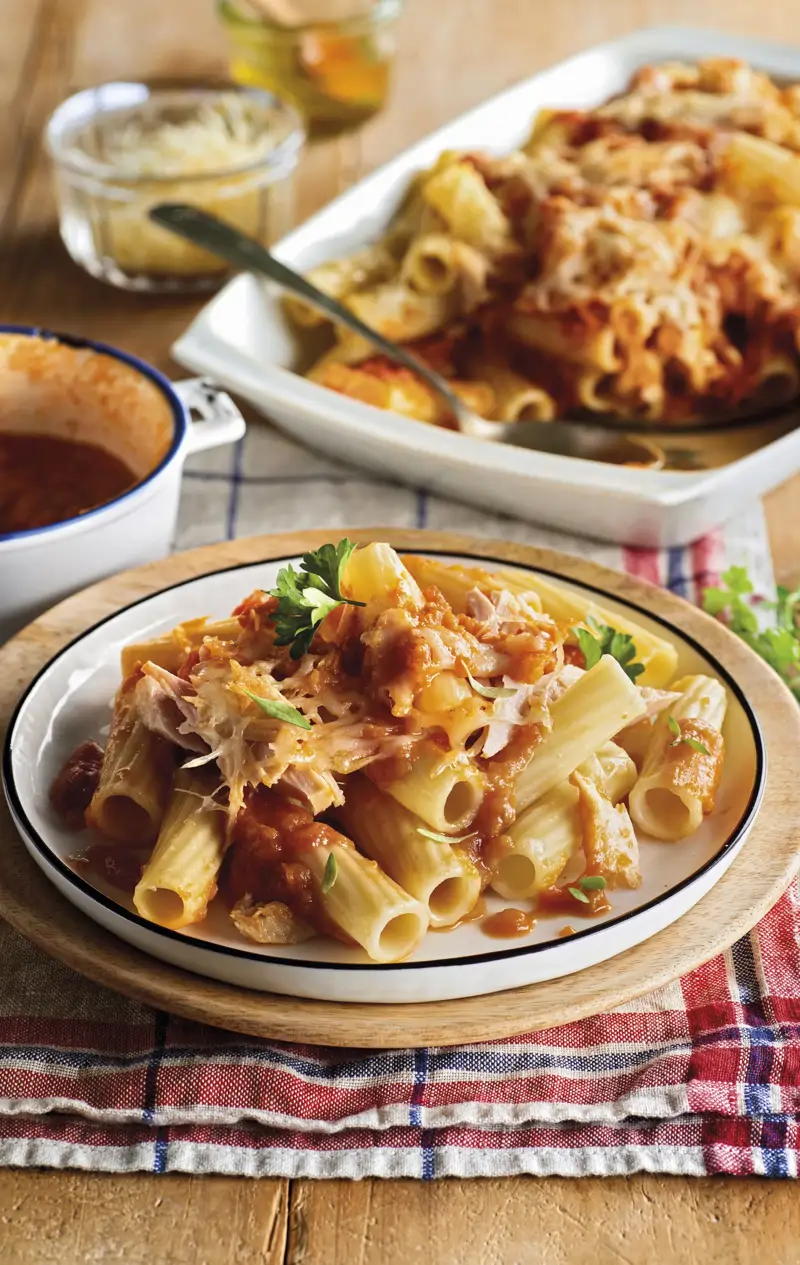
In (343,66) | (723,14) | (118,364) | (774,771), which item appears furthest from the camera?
(723,14)

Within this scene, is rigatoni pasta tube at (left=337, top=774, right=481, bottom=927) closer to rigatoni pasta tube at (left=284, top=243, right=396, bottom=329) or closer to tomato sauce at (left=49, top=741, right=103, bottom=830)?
tomato sauce at (left=49, top=741, right=103, bottom=830)

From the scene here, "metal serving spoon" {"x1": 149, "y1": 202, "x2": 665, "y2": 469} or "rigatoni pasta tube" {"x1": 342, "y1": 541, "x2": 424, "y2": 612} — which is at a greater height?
"rigatoni pasta tube" {"x1": 342, "y1": 541, "x2": 424, "y2": 612}

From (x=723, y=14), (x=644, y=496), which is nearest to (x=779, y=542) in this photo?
(x=644, y=496)

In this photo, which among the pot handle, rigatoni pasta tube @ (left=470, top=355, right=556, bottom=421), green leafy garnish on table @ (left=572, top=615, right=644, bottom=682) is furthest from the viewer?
rigatoni pasta tube @ (left=470, top=355, right=556, bottom=421)

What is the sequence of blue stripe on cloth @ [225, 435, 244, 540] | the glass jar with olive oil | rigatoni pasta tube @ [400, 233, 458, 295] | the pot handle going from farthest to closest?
Answer: the glass jar with olive oil < rigatoni pasta tube @ [400, 233, 458, 295] < blue stripe on cloth @ [225, 435, 244, 540] < the pot handle

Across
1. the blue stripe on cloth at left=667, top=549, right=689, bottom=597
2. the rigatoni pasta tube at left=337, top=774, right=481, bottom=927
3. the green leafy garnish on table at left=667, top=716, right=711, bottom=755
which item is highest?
the green leafy garnish on table at left=667, top=716, right=711, bottom=755

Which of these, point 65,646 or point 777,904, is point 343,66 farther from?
point 777,904

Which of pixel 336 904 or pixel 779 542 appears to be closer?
pixel 336 904

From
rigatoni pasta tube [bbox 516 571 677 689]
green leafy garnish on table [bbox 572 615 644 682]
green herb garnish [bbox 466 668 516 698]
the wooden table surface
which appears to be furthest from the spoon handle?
green herb garnish [bbox 466 668 516 698]
